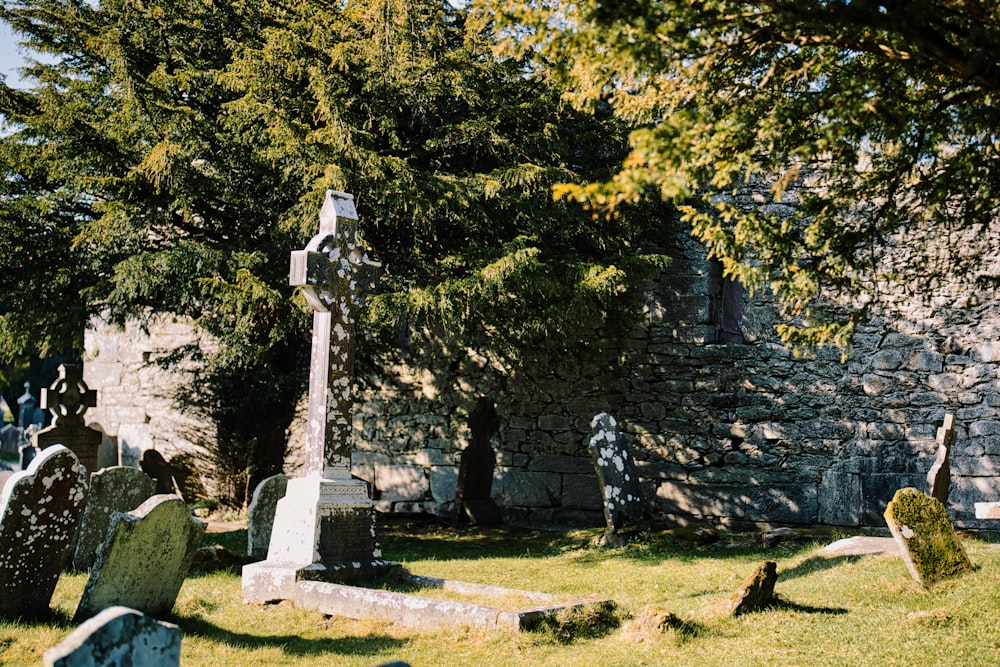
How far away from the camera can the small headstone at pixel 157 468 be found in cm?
1387

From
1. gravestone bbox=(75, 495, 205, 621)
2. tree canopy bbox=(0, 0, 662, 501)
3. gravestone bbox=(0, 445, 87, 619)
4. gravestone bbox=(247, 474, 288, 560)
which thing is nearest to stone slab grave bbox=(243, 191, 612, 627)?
gravestone bbox=(75, 495, 205, 621)

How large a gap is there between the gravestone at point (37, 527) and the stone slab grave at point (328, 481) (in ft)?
4.90

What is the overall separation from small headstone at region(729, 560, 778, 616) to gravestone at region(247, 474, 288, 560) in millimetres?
4330

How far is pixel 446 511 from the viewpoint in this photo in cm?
1280

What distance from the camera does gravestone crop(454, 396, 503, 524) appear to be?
41.1ft

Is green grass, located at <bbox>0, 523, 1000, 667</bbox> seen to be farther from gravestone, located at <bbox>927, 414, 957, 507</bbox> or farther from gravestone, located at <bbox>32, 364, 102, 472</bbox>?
gravestone, located at <bbox>32, 364, 102, 472</bbox>

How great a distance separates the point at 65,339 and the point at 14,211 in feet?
5.49

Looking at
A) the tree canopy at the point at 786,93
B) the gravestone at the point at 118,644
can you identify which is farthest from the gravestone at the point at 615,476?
the gravestone at the point at 118,644

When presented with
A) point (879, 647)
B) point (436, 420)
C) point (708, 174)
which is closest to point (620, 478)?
point (436, 420)

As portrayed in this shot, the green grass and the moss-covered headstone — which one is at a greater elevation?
the moss-covered headstone

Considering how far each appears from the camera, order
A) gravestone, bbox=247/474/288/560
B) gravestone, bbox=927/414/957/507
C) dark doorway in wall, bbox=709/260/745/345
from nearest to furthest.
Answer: gravestone, bbox=247/474/288/560 < gravestone, bbox=927/414/957/507 < dark doorway in wall, bbox=709/260/745/345

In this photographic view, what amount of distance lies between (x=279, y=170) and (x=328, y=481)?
15.8 ft

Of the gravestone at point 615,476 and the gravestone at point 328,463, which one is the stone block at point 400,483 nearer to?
the gravestone at point 615,476

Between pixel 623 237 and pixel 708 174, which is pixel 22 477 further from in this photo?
pixel 623 237
